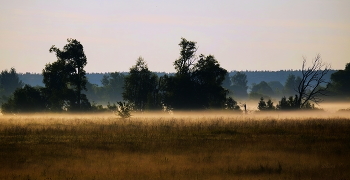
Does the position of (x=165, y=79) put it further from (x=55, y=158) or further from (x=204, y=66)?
(x=55, y=158)

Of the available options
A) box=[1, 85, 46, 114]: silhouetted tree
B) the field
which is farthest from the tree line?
the field

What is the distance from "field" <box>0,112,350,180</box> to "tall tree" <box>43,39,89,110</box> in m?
37.2

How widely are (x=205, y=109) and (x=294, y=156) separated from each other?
5348 cm

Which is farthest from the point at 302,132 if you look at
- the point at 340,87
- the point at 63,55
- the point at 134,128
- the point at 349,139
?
the point at 340,87

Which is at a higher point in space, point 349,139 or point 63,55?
point 63,55

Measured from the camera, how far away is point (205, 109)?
79562 millimetres

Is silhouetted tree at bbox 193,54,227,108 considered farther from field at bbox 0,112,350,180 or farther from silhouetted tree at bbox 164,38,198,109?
field at bbox 0,112,350,180

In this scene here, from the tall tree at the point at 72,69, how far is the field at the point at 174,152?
37.2 metres

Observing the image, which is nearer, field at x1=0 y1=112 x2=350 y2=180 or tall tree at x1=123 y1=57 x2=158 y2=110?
field at x1=0 y1=112 x2=350 y2=180

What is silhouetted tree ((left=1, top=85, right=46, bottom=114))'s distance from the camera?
7894 centimetres

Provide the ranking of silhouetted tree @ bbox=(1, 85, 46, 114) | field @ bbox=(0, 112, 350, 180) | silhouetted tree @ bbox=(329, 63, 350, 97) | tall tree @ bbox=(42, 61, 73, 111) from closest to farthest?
field @ bbox=(0, 112, 350, 180), tall tree @ bbox=(42, 61, 73, 111), silhouetted tree @ bbox=(1, 85, 46, 114), silhouetted tree @ bbox=(329, 63, 350, 97)

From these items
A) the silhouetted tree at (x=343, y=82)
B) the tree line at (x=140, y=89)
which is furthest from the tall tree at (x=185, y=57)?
the silhouetted tree at (x=343, y=82)

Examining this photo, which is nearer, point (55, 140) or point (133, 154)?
point (133, 154)

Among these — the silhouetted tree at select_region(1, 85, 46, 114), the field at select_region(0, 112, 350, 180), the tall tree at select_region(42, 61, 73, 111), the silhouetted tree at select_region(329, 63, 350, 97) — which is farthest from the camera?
the silhouetted tree at select_region(329, 63, 350, 97)
